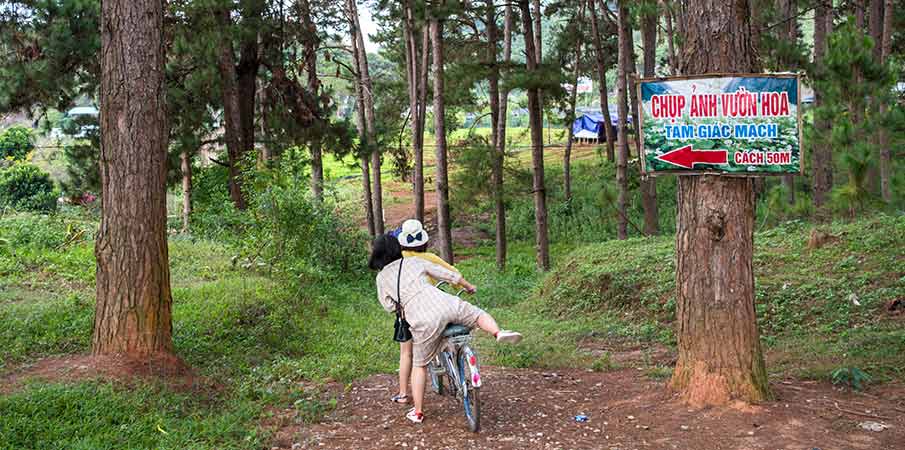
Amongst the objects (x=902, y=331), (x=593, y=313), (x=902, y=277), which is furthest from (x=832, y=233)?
(x=902, y=331)

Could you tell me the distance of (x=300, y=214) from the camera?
14.1 metres

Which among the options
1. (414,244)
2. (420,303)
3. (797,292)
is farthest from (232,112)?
(420,303)

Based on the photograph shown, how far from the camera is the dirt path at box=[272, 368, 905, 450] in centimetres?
548

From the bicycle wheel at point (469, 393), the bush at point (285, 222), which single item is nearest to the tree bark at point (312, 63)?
the bush at point (285, 222)

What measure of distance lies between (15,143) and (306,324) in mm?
22856

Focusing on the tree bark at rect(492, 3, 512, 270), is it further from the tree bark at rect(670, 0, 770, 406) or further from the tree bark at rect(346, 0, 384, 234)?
the tree bark at rect(670, 0, 770, 406)

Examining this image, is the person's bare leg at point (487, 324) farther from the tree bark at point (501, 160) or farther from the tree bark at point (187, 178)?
the tree bark at point (187, 178)

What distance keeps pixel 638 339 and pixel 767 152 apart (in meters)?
4.33

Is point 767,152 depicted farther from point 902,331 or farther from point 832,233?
point 832,233

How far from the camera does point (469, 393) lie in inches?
235

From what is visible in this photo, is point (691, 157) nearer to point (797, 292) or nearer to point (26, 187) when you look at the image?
point (797, 292)

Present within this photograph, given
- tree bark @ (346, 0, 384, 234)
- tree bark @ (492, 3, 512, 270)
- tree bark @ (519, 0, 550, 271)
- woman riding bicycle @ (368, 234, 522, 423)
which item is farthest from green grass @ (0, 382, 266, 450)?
tree bark @ (346, 0, 384, 234)

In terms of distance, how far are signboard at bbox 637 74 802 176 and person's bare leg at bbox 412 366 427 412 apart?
2346mm

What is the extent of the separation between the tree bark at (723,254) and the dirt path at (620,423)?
21cm
